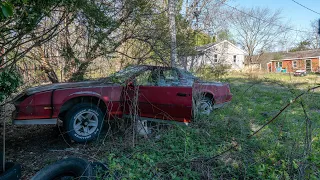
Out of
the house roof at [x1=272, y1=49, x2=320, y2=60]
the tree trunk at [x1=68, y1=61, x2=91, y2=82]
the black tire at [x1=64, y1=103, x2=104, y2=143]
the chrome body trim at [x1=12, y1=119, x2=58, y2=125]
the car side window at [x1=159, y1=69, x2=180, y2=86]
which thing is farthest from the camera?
the house roof at [x1=272, y1=49, x2=320, y2=60]

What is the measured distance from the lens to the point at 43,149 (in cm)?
402

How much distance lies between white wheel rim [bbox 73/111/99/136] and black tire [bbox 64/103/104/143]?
0.7 inches

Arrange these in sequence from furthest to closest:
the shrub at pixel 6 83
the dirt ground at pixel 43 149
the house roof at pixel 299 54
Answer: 1. the house roof at pixel 299 54
2. the dirt ground at pixel 43 149
3. the shrub at pixel 6 83

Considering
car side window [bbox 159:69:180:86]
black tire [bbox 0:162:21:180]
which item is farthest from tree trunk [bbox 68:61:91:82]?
black tire [bbox 0:162:21:180]

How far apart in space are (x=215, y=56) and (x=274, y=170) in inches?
207

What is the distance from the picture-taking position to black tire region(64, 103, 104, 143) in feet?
13.0

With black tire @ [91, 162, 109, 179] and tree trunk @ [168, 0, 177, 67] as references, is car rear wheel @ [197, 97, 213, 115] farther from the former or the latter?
black tire @ [91, 162, 109, 179]

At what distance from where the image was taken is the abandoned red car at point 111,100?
3816 millimetres

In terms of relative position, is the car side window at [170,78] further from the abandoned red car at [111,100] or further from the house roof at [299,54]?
the house roof at [299,54]

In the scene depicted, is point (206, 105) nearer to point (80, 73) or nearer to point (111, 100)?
point (111, 100)

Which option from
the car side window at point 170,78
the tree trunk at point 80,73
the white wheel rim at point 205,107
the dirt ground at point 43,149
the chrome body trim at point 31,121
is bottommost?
the dirt ground at point 43,149

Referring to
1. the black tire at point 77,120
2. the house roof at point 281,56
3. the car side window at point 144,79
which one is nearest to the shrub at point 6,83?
the black tire at point 77,120

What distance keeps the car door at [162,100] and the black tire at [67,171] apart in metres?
1.84

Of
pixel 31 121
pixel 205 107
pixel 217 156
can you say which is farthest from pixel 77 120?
pixel 205 107
